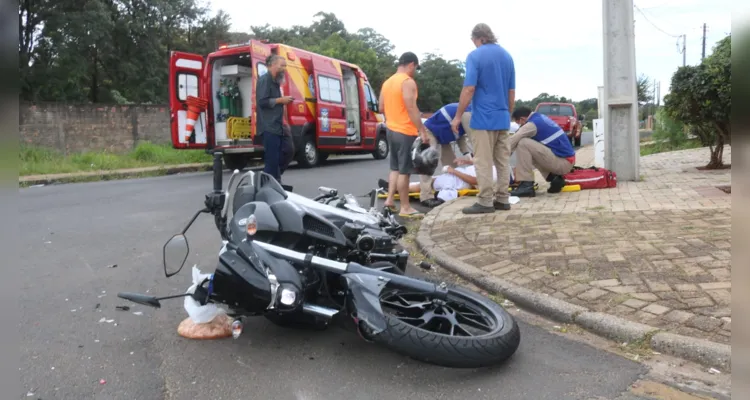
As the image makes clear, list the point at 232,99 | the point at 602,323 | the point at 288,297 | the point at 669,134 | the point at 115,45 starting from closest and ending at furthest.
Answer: the point at 288,297
the point at 602,323
the point at 232,99
the point at 669,134
the point at 115,45

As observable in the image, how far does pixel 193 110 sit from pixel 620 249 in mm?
10200

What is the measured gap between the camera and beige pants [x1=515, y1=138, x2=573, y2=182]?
7.34 metres

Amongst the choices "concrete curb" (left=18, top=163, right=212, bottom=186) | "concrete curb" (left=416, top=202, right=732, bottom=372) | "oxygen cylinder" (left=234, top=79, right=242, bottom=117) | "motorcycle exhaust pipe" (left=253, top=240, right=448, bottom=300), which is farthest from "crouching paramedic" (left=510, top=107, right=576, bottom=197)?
"concrete curb" (left=18, top=163, right=212, bottom=186)

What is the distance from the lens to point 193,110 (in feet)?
41.1

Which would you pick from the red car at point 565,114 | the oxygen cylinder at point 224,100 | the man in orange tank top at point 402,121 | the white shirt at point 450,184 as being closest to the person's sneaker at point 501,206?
the man in orange tank top at point 402,121

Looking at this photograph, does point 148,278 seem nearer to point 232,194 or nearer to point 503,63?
point 232,194

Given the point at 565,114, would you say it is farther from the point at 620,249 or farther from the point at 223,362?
the point at 223,362

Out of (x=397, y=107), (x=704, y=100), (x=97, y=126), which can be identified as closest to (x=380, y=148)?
(x=97, y=126)

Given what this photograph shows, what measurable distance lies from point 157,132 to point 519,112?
588 inches

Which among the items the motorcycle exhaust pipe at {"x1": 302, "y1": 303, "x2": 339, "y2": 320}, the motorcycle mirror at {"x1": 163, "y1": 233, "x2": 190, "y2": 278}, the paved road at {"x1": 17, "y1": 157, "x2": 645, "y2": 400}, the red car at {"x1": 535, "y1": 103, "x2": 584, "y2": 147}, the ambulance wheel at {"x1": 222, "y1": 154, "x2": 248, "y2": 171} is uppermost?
the red car at {"x1": 535, "y1": 103, "x2": 584, "y2": 147}

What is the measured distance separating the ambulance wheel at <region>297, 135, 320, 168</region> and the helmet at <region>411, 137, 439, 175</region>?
6711 mm

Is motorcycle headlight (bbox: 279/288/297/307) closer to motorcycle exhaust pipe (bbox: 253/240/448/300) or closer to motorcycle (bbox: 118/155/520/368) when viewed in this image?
motorcycle (bbox: 118/155/520/368)

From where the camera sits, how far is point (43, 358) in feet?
9.91

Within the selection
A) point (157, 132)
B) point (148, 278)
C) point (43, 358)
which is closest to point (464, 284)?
point (148, 278)
